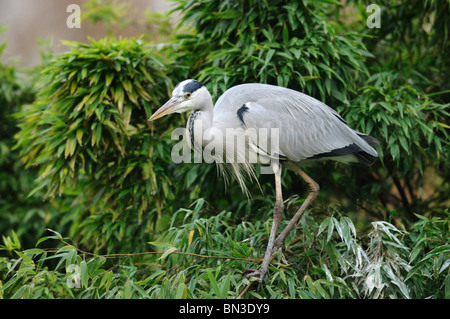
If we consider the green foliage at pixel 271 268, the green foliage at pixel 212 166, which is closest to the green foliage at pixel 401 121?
the green foliage at pixel 212 166

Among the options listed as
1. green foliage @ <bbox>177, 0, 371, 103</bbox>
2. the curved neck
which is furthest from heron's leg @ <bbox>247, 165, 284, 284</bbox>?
green foliage @ <bbox>177, 0, 371, 103</bbox>

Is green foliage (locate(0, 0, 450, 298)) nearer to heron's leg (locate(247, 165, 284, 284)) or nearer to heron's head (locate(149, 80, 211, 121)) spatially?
heron's leg (locate(247, 165, 284, 284))

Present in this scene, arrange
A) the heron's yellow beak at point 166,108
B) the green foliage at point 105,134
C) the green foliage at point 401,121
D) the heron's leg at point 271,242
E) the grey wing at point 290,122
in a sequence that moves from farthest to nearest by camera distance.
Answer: the green foliage at point 105,134 → the green foliage at point 401,121 → the grey wing at point 290,122 → the heron's yellow beak at point 166,108 → the heron's leg at point 271,242

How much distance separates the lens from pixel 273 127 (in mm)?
2643

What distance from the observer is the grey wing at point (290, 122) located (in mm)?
2611

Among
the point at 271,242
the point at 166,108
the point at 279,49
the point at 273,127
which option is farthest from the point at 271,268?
the point at 279,49

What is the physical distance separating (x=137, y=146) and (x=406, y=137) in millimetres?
1748

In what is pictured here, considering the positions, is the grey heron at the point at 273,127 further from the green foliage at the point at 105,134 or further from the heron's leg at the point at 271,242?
the green foliage at the point at 105,134

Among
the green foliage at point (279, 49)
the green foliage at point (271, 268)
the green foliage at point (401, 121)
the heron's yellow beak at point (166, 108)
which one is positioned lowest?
the green foliage at point (271, 268)

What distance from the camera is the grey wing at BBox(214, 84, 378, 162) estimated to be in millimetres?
2611

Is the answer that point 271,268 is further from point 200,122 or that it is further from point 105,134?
point 105,134

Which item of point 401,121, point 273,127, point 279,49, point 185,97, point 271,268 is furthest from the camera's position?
point 279,49

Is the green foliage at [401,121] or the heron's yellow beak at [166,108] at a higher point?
the heron's yellow beak at [166,108]

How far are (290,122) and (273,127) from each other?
13cm
